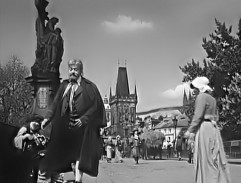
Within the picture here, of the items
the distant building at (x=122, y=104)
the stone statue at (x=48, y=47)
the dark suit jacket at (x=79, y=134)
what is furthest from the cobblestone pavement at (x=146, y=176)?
the distant building at (x=122, y=104)

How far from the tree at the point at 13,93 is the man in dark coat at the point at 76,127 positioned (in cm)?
4143

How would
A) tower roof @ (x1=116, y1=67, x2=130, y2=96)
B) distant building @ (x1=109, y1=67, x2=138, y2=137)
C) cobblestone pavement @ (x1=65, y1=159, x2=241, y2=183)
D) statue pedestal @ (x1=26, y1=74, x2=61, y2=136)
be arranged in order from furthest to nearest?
1. tower roof @ (x1=116, y1=67, x2=130, y2=96)
2. distant building @ (x1=109, y1=67, x2=138, y2=137)
3. statue pedestal @ (x1=26, y1=74, x2=61, y2=136)
4. cobblestone pavement @ (x1=65, y1=159, x2=241, y2=183)

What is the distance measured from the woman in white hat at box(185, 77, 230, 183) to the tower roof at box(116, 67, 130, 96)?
517 feet

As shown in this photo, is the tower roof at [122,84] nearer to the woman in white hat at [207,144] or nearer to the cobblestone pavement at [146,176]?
the cobblestone pavement at [146,176]

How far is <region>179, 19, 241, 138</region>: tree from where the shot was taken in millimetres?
25875

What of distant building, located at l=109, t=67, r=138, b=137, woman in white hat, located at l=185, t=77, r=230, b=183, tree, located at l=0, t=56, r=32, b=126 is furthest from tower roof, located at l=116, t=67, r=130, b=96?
woman in white hat, located at l=185, t=77, r=230, b=183

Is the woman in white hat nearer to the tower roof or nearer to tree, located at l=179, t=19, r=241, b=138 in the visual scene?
Result: tree, located at l=179, t=19, r=241, b=138

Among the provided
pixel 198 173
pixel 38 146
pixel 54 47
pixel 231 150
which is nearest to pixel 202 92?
pixel 198 173

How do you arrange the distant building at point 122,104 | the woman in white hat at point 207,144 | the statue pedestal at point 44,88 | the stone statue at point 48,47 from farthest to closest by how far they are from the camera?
the distant building at point 122,104 → the statue pedestal at point 44,88 → the stone statue at point 48,47 → the woman in white hat at point 207,144

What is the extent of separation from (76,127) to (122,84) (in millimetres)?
160589

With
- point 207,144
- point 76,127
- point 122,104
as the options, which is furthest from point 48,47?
point 122,104

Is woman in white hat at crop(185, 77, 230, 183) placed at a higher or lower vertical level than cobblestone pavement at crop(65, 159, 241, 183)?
higher

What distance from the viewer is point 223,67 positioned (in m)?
26.8

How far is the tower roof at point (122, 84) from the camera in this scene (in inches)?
6471
